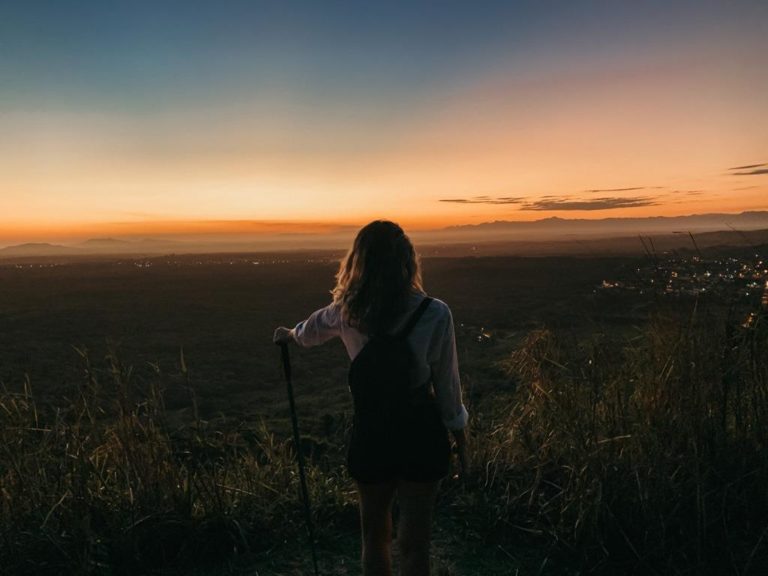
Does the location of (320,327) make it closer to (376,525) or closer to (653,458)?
(376,525)

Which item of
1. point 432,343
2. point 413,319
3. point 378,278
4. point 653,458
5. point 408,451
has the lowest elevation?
point 653,458

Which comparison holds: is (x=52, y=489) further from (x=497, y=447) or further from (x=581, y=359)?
(x=581, y=359)

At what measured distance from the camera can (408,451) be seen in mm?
2193

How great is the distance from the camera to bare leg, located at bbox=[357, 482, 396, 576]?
2.30 metres

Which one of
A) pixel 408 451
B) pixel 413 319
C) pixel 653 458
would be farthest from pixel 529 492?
pixel 413 319

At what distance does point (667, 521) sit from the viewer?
2.86m

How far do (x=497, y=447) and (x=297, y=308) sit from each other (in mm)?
22611

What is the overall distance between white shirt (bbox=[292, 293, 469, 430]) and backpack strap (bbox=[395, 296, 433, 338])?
0.05ft

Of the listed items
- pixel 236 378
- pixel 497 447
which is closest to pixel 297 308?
pixel 236 378

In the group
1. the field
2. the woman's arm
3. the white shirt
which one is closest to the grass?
the field

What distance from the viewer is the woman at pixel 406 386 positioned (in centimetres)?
220

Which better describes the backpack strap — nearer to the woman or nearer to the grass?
→ the woman

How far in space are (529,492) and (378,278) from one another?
2.14m

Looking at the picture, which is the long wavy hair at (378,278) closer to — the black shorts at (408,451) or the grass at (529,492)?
the black shorts at (408,451)
